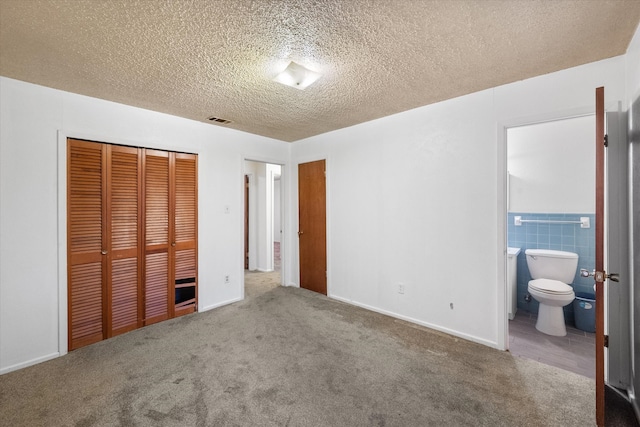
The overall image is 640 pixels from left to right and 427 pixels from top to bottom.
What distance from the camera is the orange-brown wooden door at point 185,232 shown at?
10.6 feet

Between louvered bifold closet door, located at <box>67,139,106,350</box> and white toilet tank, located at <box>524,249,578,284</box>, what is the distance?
4910 mm

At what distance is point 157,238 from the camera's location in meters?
3.10

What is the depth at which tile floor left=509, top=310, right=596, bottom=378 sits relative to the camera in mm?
2287

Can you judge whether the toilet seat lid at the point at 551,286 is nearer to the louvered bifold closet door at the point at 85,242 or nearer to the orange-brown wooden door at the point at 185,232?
the orange-brown wooden door at the point at 185,232

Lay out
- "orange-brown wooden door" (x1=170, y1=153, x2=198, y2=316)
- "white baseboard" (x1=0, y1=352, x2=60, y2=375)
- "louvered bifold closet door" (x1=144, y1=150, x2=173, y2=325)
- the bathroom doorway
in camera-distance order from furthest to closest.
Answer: "orange-brown wooden door" (x1=170, y1=153, x2=198, y2=316)
the bathroom doorway
"louvered bifold closet door" (x1=144, y1=150, x2=173, y2=325)
"white baseboard" (x1=0, y1=352, x2=60, y2=375)

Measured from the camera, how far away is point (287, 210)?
4609 millimetres

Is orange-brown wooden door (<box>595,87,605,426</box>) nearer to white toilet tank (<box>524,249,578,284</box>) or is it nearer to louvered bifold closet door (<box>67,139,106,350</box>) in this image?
white toilet tank (<box>524,249,578,284</box>)

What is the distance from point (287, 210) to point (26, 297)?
3146 millimetres

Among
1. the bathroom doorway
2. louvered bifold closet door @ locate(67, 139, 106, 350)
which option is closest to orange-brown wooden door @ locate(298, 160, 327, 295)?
the bathroom doorway

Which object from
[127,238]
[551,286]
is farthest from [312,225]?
[551,286]

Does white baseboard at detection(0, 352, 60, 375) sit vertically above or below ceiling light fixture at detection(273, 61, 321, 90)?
below

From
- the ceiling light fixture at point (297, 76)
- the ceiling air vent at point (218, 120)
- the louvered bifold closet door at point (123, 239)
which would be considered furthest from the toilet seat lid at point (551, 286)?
the louvered bifold closet door at point (123, 239)

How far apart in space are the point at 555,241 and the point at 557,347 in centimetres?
138

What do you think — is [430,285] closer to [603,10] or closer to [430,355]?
[430,355]
